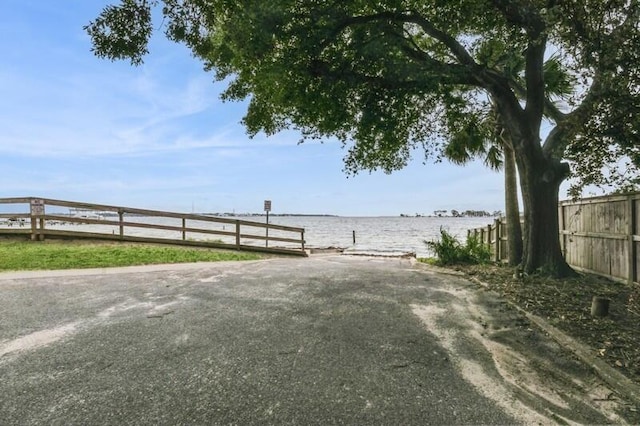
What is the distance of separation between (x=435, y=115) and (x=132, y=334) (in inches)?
336

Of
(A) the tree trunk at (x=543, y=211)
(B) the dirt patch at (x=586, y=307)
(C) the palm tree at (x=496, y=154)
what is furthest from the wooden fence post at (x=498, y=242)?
(A) the tree trunk at (x=543, y=211)

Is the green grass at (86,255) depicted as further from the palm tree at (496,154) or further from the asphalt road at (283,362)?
the palm tree at (496,154)

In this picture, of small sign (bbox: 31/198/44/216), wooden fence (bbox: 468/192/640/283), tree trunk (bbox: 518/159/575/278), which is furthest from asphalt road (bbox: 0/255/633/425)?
small sign (bbox: 31/198/44/216)

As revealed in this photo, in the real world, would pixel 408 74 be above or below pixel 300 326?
above

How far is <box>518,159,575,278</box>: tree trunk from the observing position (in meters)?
8.70

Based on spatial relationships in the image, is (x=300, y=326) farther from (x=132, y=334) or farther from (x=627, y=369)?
(x=627, y=369)

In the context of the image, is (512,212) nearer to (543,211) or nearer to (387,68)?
(543,211)

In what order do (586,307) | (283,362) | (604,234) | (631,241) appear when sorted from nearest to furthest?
(283,362)
(586,307)
(631,241)
(604,234)

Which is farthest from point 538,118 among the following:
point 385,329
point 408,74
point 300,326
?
point 300,326

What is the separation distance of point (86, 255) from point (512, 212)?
39.4 feet

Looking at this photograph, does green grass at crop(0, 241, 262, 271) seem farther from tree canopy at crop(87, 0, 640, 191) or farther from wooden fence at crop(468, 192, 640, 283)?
wooden fence at crop(468, 192, 640, 283)

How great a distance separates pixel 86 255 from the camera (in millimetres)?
12125

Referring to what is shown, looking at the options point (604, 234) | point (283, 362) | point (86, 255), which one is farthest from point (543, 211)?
point (86, 255)

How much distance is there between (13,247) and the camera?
42.0ft
